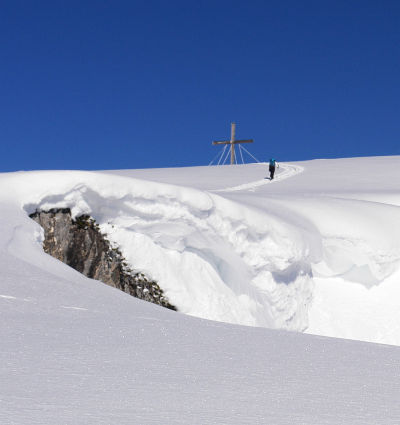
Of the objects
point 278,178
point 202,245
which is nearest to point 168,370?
point 202,245

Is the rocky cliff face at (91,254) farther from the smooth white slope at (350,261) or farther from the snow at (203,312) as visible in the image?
the smooth white slope at (350,261)

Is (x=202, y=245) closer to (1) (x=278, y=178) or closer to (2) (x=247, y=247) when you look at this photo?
(2) (x=247, y=247)

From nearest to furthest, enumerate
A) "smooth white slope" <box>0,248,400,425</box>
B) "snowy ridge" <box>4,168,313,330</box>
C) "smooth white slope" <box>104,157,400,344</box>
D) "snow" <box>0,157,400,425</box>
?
1. "smooth white slope" <box>0,248,400,425</box>
2. "snow" <box>0,157,400,425</box>
3. "snowy ridge" <box>4,168,313,330</box>
4. "smooth white slope" <box>104,157,400,344</box>

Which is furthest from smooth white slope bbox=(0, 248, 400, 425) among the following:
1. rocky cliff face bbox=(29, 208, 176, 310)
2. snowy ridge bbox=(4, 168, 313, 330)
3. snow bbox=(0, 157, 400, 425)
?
snowy ridge bbox=(4, 168, 313, 330)

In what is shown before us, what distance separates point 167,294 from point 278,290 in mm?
2193

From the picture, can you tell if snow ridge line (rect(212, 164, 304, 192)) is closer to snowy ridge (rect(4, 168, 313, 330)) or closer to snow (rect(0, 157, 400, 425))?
snow (rect(0, 157, 400, 425))

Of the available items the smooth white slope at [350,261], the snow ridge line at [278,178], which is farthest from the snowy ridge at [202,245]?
the snow ridge line at [278,178]

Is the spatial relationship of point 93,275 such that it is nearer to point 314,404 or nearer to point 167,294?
point 167,294

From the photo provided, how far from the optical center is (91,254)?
386 inches

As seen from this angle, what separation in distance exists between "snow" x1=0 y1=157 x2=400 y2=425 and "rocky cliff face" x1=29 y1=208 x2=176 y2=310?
0.16 meters

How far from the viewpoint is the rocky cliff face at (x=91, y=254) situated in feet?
31.3

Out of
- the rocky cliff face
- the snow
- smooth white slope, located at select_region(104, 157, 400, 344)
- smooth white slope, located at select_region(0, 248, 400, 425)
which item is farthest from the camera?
smooth white slope, located at select_region(104, 157, 400, 344)

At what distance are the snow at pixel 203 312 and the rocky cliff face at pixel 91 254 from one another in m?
0.16

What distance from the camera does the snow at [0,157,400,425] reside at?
102 inches
